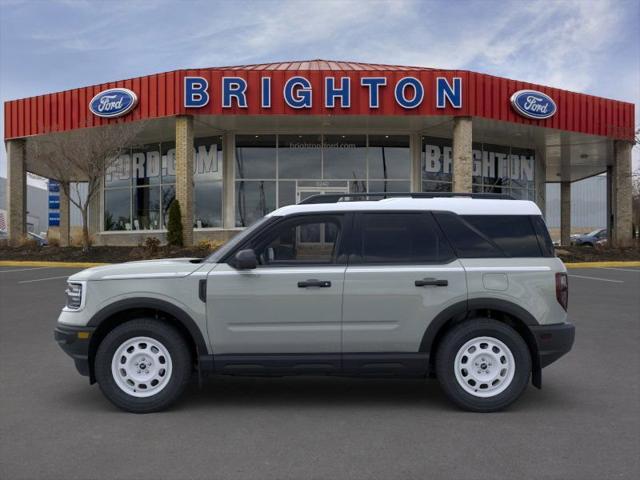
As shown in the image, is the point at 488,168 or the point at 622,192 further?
the point at 488,168

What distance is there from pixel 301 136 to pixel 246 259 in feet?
65.5

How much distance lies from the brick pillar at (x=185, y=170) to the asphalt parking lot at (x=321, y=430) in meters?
14.8

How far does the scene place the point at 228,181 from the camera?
80.3 feet

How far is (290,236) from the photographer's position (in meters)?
5.01

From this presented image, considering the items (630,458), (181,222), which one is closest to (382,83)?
(181,222)

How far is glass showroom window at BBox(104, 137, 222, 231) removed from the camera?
24.8 m

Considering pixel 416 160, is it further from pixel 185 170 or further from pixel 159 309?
pixel 159 309

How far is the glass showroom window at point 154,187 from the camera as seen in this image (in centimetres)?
2475

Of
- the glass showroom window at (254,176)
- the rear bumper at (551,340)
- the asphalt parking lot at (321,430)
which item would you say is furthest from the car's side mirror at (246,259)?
the glass showroom window at (254,176)

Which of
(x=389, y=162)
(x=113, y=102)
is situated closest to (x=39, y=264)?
(x=113, y=102)

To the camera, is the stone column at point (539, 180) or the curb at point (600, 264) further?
the stone column at point (539, 180)

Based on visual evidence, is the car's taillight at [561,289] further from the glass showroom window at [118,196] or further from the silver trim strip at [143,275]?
the glass showroom window at [118,196]

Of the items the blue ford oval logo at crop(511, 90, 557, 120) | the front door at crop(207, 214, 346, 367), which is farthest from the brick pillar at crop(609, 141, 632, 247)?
the front door at crop(207, 214, 346, 367)

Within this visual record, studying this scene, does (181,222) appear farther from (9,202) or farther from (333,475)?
(333,475)
